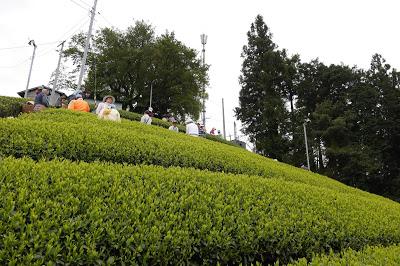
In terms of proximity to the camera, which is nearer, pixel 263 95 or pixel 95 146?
pixel 95 146

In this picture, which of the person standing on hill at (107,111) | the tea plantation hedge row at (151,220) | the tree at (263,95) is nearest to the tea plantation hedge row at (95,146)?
the tea plantation hedge row at (151,220)

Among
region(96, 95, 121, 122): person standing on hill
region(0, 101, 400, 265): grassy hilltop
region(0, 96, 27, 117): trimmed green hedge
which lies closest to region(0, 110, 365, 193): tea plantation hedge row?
region(0, 101, 400, 265): grassy hilltop

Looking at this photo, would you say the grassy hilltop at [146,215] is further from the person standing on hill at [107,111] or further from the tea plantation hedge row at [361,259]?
the person standing on hill at [107,111]

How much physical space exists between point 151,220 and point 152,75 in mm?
36119

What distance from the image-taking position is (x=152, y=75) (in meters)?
38.6

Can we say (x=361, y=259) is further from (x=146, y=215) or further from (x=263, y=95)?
(x=263, y=95)

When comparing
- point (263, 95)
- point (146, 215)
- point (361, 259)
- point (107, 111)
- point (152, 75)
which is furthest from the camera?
point (263, 95)

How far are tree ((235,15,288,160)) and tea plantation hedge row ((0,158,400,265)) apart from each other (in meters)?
37.1

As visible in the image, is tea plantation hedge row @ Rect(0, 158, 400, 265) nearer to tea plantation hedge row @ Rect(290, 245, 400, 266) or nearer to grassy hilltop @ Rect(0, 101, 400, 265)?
grassy hilltop @ Rect(0, 101, 400, 265)

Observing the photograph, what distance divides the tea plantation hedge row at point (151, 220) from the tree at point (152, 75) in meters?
33.6

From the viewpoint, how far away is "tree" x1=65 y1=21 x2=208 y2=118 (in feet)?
127

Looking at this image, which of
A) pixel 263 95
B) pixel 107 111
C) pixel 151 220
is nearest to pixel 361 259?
pixel 151 220

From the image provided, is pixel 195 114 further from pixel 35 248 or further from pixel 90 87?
pixel 35 248

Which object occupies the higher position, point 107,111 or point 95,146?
point 107,111
